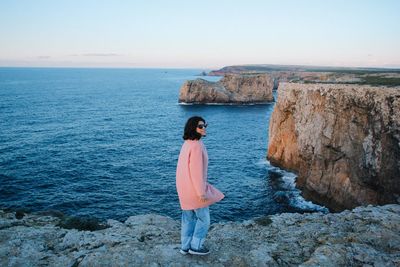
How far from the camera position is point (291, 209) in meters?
35.0

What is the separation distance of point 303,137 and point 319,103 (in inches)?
182

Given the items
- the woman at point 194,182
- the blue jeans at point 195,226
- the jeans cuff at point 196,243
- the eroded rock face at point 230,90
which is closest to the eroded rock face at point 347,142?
the jeans cuff at point 196,243

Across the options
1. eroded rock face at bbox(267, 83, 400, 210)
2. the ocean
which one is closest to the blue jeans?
the ocean

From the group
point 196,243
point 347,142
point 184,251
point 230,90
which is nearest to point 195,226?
point 196,243

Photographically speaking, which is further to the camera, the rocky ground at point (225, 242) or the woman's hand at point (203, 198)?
the rocky ground at point (225, 242)

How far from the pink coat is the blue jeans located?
0.35m

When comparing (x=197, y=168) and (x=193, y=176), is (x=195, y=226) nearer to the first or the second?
(x=193, y=176)

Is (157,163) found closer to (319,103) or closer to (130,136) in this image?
(130,136)

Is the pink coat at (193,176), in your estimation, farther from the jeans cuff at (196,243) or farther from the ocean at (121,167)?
the ocean at (121,167)

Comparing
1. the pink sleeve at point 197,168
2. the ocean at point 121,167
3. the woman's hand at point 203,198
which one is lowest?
the ocean at point 121,167

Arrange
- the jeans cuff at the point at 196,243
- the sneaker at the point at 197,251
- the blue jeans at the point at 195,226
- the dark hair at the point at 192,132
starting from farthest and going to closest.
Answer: the sneaker at the point at 197,251 → the jeans cuff at the point at 196,243 → the blue jeans at the point at 195,226 → the dark hair at the point at 192,132

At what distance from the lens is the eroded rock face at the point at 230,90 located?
117 m

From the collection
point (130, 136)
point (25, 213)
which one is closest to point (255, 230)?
point (25, 213)

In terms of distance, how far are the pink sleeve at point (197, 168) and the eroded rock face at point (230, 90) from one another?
354 feet
